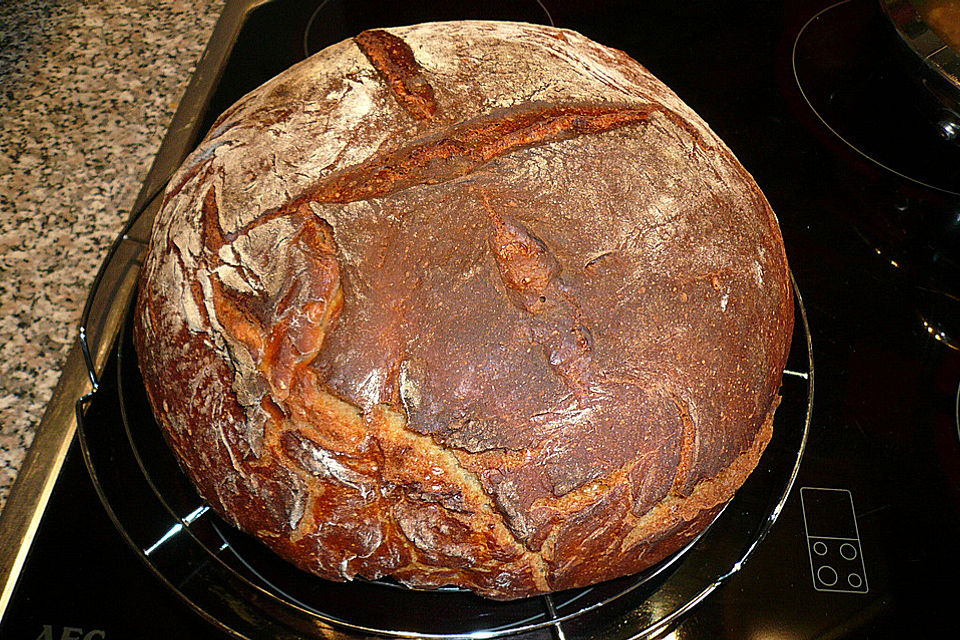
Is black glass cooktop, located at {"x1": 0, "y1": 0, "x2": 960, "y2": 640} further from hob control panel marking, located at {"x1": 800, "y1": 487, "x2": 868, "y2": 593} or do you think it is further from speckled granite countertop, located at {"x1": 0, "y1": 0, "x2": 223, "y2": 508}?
speckled granite countertop, located at {"x1": 0, "y1": 0, "x2": 223, "y2": 508}

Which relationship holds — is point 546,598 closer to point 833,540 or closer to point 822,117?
point 833,540

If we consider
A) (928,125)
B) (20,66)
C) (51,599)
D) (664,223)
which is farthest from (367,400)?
(20,66)

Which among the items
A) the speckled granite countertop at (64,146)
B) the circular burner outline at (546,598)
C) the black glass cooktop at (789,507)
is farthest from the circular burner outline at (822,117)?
the speckled granite countertop at (64,146)

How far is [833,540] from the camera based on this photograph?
1134mm

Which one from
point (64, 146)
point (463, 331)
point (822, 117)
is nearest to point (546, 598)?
point (463, 331)

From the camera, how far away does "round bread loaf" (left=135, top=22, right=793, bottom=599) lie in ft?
2.67

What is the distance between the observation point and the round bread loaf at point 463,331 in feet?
2.67

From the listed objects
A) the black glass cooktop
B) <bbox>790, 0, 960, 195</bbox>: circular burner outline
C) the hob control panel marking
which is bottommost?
the hob control panel marking

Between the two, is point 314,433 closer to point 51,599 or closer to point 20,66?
point 51,599

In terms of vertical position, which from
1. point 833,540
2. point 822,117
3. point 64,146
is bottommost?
point 833,540

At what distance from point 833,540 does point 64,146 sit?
1660mm

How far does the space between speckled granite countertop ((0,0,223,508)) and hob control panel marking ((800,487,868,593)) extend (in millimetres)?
1255

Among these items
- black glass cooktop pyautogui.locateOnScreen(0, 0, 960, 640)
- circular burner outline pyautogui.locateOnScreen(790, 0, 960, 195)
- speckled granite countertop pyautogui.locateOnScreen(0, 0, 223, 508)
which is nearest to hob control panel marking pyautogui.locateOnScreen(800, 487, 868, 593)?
black glass cooktop pyautogui.locateOnScreen(0, 0, 960, 640)

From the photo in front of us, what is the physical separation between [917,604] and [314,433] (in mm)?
913
